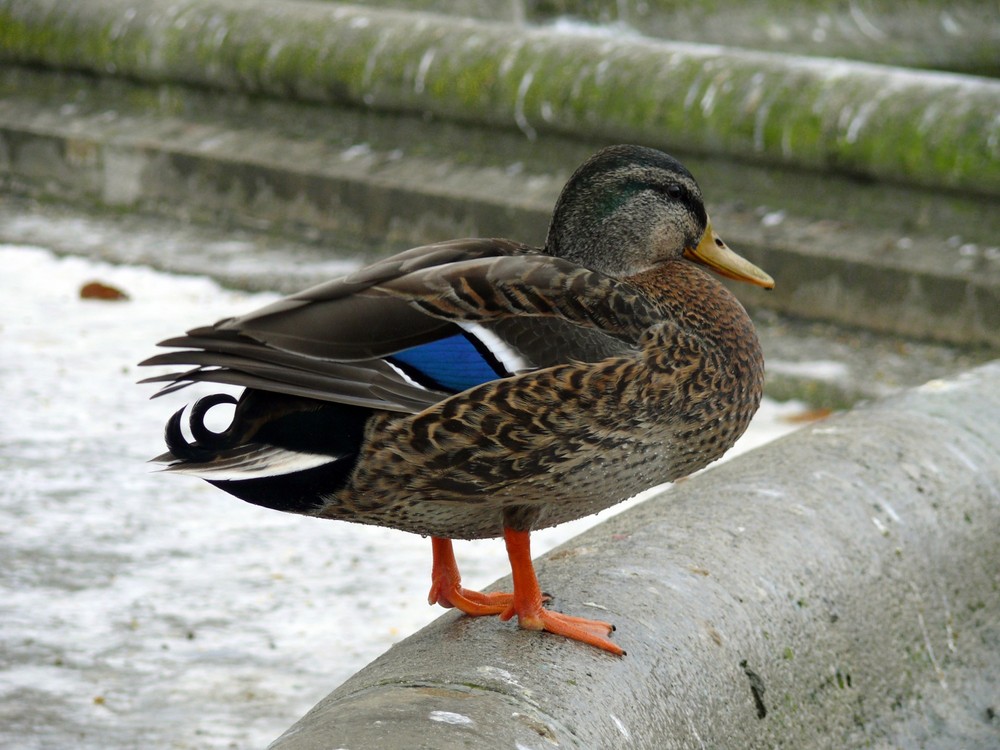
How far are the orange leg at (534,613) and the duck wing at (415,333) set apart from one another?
0.33m

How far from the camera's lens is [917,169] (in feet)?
19.3

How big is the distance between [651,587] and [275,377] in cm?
88

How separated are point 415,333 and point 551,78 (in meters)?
Result: 4.53

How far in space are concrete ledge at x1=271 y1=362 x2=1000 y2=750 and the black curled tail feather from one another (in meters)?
0.44

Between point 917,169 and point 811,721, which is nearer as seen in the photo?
point 811,721

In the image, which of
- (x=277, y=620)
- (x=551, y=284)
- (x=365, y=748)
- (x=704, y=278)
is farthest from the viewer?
(x=277, y=620)

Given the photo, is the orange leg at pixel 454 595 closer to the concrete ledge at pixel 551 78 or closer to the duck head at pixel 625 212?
the duck head at pixel 625 212

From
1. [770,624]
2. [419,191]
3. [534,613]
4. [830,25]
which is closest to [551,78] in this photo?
[419,191]

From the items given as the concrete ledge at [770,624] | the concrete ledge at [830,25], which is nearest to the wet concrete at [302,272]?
the concrete ledge at [770,624]

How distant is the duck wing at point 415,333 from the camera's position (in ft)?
7.28

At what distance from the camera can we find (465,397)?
2291 mm

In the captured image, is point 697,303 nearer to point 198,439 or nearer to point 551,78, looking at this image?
point 198,439

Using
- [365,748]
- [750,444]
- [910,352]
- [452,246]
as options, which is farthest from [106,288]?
[365,748]

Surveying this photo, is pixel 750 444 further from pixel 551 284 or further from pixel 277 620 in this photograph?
pixel 551 284
